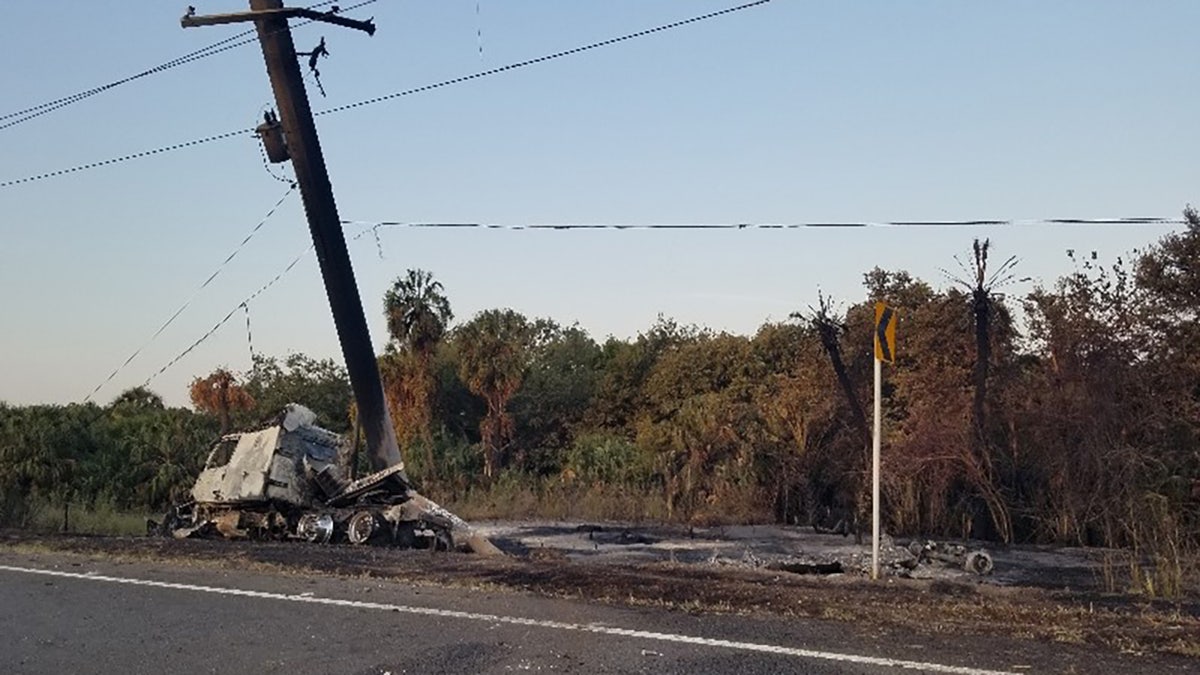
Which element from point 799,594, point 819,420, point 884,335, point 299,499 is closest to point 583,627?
point 799,594

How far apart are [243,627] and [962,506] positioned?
16.1 meters

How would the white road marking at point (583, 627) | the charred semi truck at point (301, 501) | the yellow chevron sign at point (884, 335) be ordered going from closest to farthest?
the white road marking at point (583, 627) → the yellow chevron sign at point (884, 335) → the charred semi truck at point (301, 501)

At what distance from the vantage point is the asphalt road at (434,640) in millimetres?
7633

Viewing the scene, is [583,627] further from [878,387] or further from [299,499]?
[299,499]

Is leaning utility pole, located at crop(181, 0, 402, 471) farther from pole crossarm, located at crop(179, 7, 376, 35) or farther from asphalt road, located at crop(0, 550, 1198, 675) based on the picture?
asphalt road, located at crop(0, 550, 1198, 675)

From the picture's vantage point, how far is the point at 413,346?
42062mm

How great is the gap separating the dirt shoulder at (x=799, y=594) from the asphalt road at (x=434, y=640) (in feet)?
1.37

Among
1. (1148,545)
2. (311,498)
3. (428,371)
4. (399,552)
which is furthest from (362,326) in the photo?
(428,371)

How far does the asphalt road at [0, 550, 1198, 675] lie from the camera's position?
7.63 metres

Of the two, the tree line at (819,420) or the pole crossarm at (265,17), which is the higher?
the pole crossarm at (265,17)

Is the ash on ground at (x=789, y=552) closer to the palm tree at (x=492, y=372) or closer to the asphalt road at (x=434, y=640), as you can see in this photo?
the asphalt road at (x=434, y=640)

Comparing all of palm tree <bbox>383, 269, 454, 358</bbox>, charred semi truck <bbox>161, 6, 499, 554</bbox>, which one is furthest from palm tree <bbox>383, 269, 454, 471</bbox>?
charred semi truck <bbox>161, 6, 499, 554</bbox>

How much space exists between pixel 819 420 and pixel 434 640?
19.7 m

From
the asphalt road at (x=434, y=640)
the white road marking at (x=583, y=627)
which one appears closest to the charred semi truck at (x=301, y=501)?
the white road marking at (x=583, y=627)
